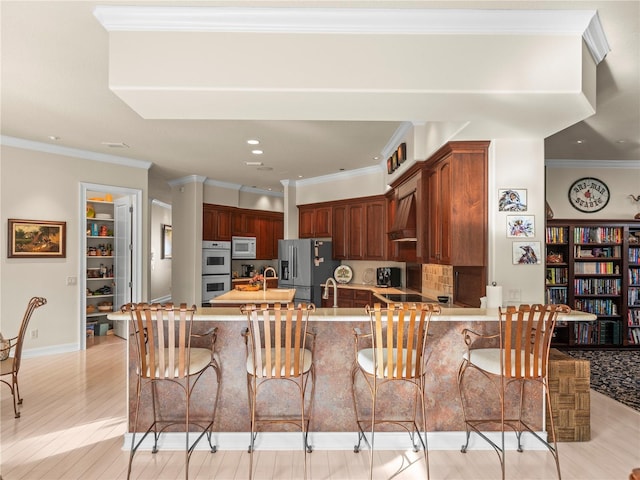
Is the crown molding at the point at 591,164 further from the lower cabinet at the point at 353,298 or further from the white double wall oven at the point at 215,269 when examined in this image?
the white double wall oven at the point at 215,269

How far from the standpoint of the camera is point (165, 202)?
9945 mm

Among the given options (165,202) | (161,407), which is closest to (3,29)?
Result: (161,407)

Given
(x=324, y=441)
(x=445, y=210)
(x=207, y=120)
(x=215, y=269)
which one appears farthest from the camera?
(x=215, y=269)

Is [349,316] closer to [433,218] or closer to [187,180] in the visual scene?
[433,218]

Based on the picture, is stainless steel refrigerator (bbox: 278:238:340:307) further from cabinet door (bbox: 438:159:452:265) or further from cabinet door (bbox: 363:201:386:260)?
cabinet door (bbox: 438:159:452:265)

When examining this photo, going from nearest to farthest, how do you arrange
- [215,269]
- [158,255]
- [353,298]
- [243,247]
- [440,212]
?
[440,212] → [353,298] → [215,269] → [243,247] → [158,255]

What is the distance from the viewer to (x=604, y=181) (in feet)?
20.6

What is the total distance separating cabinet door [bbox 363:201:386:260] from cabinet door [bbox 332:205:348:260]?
0.45 meters

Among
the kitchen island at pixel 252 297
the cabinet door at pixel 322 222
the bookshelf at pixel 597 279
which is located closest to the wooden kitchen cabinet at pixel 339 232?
the cabinet door at pixel 322 222

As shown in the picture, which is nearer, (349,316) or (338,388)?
(349,316)

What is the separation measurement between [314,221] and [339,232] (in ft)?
2.15

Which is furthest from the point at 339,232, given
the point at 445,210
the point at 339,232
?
the point at 445,210

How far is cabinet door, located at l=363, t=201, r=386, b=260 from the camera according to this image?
670 centimetres

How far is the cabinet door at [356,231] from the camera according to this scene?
6996 mm
